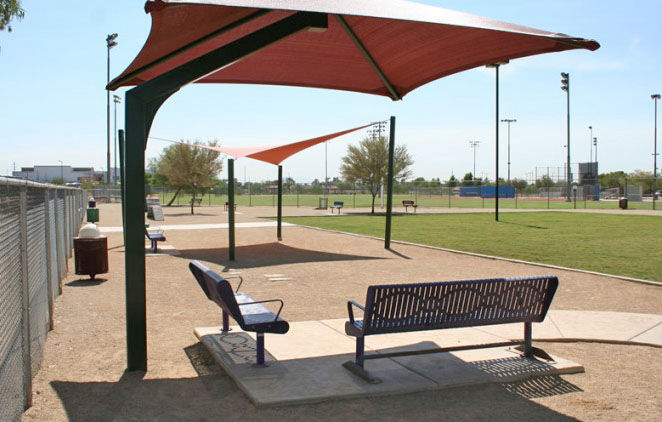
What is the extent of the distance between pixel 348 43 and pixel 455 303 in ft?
15.5

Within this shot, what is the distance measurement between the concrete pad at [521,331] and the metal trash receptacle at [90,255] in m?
6.88

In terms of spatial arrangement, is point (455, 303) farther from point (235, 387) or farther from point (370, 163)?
point (370, 163)

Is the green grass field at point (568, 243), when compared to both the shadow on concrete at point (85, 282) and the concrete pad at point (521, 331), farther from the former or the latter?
the shadow on concrete at point (85, 282)

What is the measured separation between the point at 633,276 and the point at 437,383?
777 cm

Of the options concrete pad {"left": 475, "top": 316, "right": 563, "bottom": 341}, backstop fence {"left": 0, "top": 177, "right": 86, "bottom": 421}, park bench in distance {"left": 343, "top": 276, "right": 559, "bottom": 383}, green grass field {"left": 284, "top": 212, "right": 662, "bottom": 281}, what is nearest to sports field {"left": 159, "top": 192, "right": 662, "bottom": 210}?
green grass field {"left": 284, "top": 212, "right": 662, "bottom": 281}

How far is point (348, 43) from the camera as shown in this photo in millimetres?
8883

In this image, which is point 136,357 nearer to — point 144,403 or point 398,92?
point 144,403

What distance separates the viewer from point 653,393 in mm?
5141

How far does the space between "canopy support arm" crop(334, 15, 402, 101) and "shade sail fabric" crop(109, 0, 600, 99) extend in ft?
0.06

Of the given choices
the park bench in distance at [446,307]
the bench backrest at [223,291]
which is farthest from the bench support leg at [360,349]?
the bench backrest at [223,291]

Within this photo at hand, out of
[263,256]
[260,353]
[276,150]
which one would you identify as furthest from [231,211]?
[260,353]

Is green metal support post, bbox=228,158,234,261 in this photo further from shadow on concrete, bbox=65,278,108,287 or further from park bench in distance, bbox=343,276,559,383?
park bench in distance, bbox=343,276,559,383

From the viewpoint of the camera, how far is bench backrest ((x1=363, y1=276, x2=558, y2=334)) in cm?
530

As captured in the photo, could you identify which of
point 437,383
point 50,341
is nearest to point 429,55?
point 437,383
